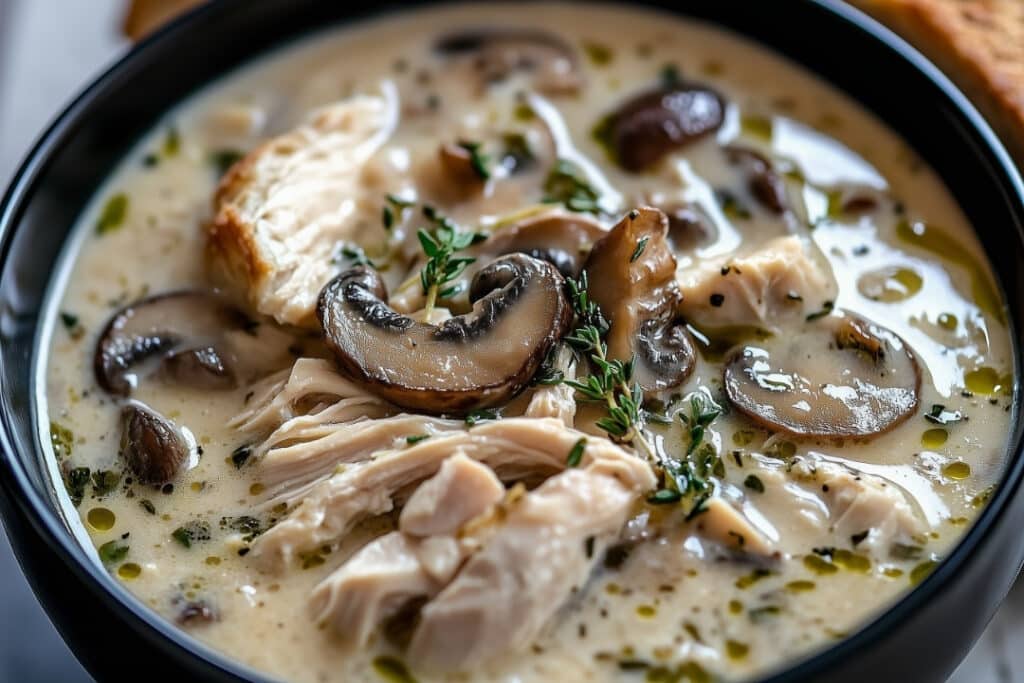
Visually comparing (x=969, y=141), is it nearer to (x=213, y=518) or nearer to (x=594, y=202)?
(x=594, y=202)

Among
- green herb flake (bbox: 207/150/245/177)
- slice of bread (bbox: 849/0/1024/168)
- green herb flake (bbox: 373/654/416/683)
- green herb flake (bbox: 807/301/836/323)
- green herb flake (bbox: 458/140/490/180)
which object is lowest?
green herb flake (bbox: 373/654/416/683)

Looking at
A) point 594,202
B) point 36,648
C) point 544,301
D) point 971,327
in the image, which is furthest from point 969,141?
point 36,648

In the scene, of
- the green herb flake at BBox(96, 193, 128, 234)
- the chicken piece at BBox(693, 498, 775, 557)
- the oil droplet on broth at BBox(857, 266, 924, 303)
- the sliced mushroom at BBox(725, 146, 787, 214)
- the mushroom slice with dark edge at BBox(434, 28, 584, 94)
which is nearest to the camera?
the chicken piece at BBox(693, 498, 775, 557)

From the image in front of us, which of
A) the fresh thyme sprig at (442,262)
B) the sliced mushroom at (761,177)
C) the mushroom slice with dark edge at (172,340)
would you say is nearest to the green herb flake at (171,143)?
the mushroom slice with dark edge at (172,340)

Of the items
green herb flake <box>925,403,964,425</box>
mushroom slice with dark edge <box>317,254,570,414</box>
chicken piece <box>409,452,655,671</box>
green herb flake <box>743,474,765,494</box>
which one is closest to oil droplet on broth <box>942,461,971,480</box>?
green herb flake <box>925,403,964,425</box>

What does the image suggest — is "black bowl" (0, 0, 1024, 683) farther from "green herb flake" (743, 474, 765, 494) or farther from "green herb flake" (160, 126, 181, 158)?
"green herb flake" (743, 474, 765, 494)

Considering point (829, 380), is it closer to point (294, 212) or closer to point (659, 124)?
point (659, 124)
